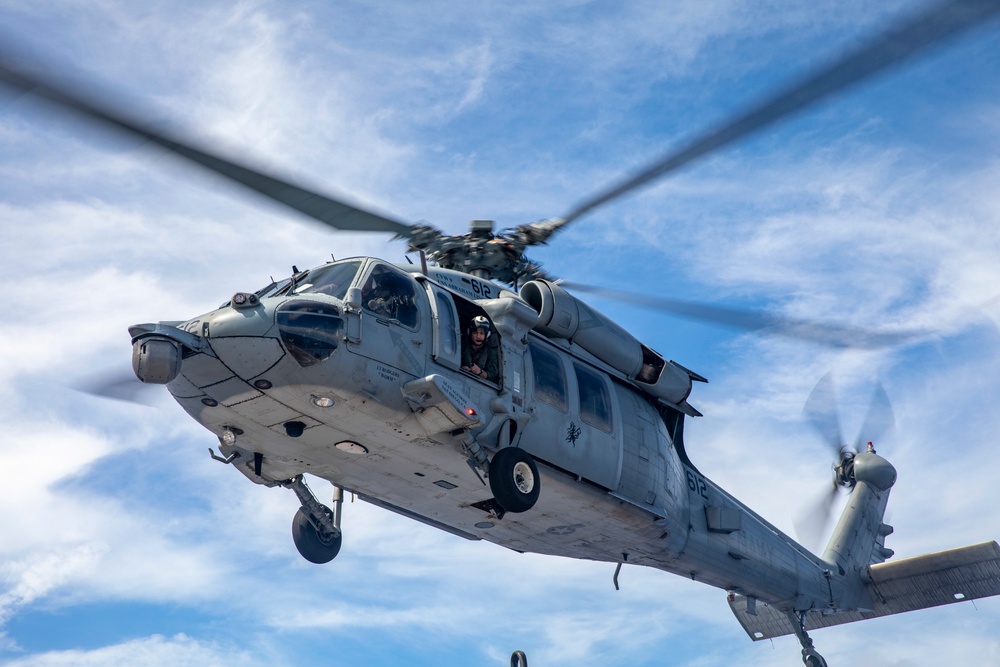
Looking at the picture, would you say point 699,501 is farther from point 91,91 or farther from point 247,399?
point 91,91

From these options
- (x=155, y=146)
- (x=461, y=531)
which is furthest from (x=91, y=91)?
(x=461, y=531)

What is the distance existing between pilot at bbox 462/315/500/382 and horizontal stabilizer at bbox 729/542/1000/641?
7.61 m

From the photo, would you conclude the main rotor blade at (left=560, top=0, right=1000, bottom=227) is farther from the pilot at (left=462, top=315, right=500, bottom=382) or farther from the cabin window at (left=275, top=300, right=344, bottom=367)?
the cabin window at (left=275, top=300, right=344, bottom=367)

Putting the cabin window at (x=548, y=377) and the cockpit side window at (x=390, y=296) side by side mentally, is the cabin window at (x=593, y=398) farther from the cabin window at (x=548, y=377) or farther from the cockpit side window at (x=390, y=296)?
the cockpit side window at (x=390, y=296)

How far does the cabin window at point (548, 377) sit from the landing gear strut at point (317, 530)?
10.4 feet

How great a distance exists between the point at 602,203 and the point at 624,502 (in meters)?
4.11

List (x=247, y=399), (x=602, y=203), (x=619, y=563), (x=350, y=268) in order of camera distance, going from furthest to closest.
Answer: (x=619, y=563), (x=602, y=203), (x=350, y=268), (x=247, y=399)

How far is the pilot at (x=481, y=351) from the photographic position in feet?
45.3

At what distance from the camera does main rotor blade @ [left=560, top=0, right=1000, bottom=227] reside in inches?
331

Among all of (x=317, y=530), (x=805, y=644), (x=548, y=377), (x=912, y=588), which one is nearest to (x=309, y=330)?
(x=548, y=377)

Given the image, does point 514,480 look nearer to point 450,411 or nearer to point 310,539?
point 450,411

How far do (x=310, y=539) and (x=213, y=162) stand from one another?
612 centimetres

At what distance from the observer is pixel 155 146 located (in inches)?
440

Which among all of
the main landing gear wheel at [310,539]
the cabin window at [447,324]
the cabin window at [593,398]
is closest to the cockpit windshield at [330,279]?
the cabin window at [447,324]
